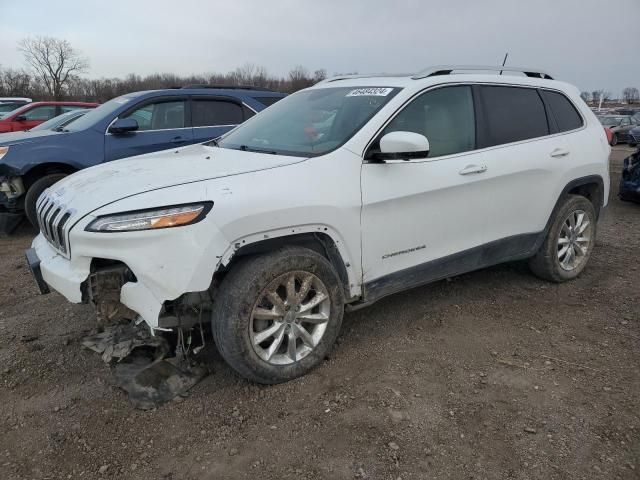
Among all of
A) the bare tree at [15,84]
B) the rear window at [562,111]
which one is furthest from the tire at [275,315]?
the bare tree at [15,84]

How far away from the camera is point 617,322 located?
3727 millimetres

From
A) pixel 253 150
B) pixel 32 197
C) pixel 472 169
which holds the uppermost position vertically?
pixel 253 150

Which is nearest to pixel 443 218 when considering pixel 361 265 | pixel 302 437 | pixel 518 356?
pixel 361 265

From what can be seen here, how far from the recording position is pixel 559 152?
4070 mm

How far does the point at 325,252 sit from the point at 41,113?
1050 centimetres

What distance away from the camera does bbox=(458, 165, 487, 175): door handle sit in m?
3.43

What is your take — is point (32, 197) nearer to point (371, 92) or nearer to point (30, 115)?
point (371, 92)

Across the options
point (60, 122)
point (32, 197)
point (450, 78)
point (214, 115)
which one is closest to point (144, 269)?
point (450, 78)

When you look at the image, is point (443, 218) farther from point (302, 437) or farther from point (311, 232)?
point (302, 437)

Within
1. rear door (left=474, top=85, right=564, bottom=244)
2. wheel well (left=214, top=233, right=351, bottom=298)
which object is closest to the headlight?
wheel well (left=214, top=233, right=351, bottom=298)

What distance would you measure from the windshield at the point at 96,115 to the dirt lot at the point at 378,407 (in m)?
3.21

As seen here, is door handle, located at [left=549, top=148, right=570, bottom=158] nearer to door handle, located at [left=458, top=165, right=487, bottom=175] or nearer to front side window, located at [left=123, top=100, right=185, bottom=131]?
door handle, located at [left=458, top=165, right=487, bottom=175]

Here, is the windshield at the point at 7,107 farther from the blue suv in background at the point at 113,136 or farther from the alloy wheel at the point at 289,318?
the alloy wheel at the point at 289,318

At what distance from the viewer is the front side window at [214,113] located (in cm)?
682
